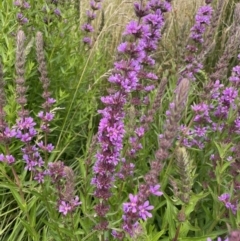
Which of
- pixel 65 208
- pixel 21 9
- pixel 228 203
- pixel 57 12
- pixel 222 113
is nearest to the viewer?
pixel 65 208

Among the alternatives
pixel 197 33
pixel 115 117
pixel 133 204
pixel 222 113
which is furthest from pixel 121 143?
pixel 197 33

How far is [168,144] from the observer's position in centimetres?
175

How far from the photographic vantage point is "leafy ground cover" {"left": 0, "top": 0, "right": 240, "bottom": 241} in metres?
2.14

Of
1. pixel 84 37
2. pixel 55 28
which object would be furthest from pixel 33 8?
pixel 84 37

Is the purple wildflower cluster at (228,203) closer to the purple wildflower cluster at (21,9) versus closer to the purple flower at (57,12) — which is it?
the purple wildflower cluster at (21,9)

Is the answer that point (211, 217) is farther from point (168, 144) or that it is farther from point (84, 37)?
point (84, 37)

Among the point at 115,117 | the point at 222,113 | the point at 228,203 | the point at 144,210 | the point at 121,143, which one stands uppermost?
the point at 115,117

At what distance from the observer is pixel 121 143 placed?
2246mm

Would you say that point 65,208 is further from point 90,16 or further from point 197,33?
point 90,16

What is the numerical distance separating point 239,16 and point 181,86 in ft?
5.70

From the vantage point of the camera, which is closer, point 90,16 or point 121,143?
point 121,143

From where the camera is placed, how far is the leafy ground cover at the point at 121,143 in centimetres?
214

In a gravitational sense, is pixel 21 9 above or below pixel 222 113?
above

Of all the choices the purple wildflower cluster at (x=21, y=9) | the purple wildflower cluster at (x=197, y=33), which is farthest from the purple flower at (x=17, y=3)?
the purple wildflower cluster at (x=197, y=33)
